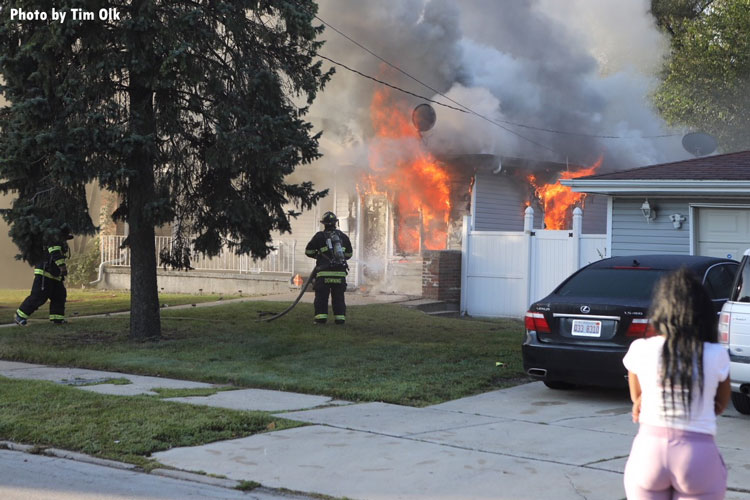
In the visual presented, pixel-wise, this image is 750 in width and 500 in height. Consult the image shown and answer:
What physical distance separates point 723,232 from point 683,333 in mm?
10044

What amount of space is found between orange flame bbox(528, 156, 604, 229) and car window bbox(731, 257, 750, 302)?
544 inches

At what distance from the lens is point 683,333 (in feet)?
11.5

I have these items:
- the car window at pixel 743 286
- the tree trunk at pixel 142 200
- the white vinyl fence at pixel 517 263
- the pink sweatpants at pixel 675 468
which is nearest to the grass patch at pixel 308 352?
the tree trunk at pixel 142 200

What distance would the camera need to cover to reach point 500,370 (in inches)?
400

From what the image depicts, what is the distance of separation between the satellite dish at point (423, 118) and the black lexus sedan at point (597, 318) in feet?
34.9

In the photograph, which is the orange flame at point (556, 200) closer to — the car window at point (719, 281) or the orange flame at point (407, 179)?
the orange flame at point (407, 179)

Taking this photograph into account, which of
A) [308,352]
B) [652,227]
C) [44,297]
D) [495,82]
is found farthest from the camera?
[495,82]

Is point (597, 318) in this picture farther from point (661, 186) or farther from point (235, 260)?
point (235, 260)

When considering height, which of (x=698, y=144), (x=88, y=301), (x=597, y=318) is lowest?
(x=88, y=301)

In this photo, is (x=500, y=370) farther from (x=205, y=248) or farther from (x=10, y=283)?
(x=10, y=283)

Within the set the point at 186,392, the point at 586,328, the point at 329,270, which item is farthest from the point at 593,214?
the point at 186,392

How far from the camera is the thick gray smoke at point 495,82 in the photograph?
20.4m

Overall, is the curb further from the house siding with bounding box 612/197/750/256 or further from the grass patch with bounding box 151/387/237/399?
the house siding with bounding box 612/197/750/256

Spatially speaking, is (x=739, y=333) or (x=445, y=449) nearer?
(x=445, y=449)
